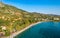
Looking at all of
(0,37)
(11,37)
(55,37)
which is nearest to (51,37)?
(55,37)

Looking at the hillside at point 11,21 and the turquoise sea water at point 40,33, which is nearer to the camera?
the turquoise sea water at point 40,33

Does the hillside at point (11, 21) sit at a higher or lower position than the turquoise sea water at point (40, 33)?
higher

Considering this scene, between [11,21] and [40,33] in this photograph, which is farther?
[11,21]

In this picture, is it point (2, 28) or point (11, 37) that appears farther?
→ point (2, 28)

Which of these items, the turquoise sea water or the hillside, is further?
the hillside

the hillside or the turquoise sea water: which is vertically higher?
the hillside

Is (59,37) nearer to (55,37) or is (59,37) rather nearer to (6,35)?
(55,37)

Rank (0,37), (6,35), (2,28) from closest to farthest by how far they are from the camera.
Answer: (0,37), (6,35), (2,28)

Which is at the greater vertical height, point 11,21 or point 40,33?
point 11,21

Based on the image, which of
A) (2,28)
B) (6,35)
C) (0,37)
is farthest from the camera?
(2,28)
